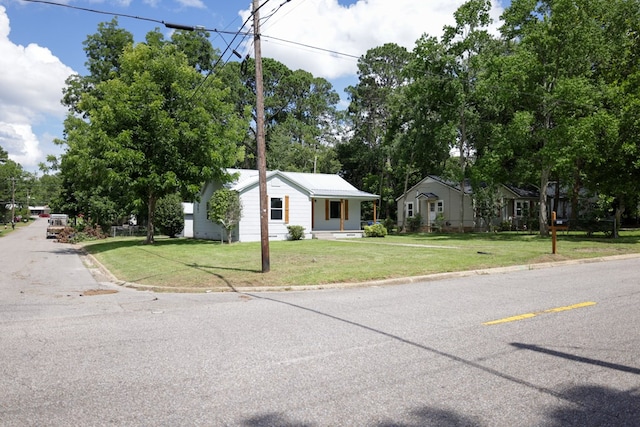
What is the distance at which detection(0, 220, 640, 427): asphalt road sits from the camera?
12.9ft

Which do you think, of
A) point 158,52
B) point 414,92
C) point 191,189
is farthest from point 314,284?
point 414,92

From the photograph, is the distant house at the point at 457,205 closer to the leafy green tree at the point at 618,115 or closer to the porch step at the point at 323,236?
the leafy green tree at the point at 618,115

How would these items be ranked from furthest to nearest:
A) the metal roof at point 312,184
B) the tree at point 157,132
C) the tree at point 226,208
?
1. the metal roof at point 312,184
2. the tree at point 226,208
3. the tree at point 157,132

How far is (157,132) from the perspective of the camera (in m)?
25.1

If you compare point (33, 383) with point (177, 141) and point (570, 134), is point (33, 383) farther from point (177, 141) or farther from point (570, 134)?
point (570, 134)

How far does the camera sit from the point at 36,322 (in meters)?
A: 7.68

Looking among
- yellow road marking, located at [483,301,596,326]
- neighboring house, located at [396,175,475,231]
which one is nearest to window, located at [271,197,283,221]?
neighboring house, located at [396,175,475,231]

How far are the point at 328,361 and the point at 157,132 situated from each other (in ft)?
74.0

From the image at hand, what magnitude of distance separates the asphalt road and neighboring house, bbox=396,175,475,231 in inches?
1170

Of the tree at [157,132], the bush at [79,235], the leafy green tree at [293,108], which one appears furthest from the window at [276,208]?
the leafy green tree at [293,108]

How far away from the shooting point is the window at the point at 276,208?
27922 millimetres

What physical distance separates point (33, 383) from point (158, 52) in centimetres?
2590

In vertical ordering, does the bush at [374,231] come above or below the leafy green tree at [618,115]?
below

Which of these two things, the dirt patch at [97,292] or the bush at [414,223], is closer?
the dirt patch at [97,292]
